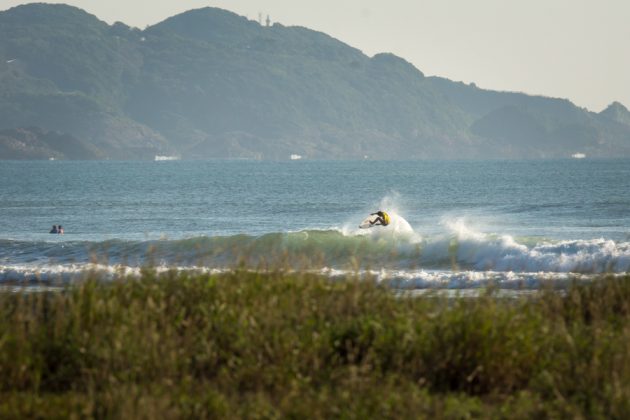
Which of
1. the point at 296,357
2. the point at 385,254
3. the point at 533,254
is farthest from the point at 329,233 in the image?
the point at 296,357

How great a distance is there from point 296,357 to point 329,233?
3200cm

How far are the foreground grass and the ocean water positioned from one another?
1306 millimetres

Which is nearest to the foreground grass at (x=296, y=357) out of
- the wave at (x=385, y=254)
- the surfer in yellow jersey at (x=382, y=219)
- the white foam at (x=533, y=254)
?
the wave at (x=385, y=254)

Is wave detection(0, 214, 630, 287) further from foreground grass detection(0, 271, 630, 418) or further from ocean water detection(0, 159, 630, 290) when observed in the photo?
foreground grass detection(0, 271, 630, 418)

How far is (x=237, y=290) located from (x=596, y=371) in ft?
11.9

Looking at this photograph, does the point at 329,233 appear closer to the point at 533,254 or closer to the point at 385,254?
the point at 385,254

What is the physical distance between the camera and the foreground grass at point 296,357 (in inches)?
327

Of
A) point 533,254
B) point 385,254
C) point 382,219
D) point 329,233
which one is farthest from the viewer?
point 329,233

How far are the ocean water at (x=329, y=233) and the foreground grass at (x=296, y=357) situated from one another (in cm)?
131

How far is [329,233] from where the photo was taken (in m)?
41.4

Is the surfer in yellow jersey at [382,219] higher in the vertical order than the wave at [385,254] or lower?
higher

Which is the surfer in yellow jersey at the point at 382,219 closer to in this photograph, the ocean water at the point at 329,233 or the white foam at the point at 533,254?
the ocean water at the point at 329,233

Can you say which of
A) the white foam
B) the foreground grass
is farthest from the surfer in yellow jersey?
the foreground grass

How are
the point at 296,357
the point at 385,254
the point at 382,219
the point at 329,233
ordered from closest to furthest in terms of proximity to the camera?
the point at 296,357
the point at 385,254
the point at 382,219
the point at 329,233
